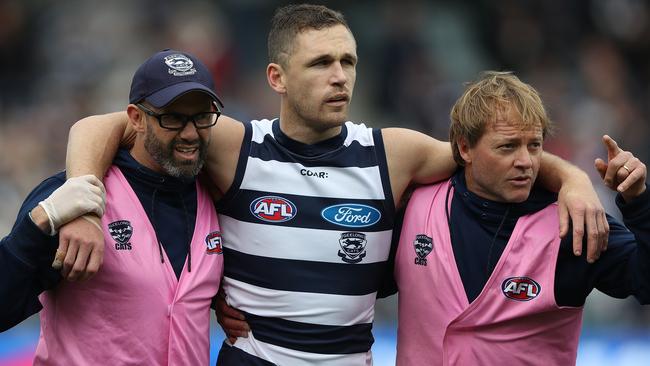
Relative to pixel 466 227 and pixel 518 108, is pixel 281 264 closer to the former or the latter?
pixel 466 227

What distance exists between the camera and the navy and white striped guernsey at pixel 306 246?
5215 millimetres

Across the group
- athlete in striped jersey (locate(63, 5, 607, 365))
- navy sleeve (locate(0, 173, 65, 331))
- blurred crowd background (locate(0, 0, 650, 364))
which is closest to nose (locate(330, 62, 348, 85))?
athlete in striped jersey (locate(63, 5, 607, 365))

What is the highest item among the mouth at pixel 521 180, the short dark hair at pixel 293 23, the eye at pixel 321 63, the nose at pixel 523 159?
the short dark hair at pixel 293 23

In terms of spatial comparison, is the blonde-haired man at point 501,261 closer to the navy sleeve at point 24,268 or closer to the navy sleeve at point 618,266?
the navy sleeve at point 618,266

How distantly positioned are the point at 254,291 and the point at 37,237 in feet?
3.64

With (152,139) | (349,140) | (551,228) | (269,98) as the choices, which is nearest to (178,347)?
(152,139)

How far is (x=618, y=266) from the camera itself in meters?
4.97

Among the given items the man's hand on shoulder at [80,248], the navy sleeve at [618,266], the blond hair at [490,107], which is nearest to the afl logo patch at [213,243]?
the man's hand on shoulder at [80,248]

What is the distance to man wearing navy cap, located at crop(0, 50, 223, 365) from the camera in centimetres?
488

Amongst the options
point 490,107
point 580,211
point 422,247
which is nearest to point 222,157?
point 422,247

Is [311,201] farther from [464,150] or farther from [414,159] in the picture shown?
[464,150]

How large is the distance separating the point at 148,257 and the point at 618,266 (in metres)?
2.07

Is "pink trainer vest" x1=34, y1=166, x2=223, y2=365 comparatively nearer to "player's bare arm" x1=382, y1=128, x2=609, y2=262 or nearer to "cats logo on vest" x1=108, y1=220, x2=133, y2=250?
"cats logo on vest" x1=108, y1=220, x2=133, y2=250

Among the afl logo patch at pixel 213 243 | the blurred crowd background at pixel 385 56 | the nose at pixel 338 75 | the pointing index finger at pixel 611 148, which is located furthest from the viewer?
the blurred crowd background at pixel 385 56
